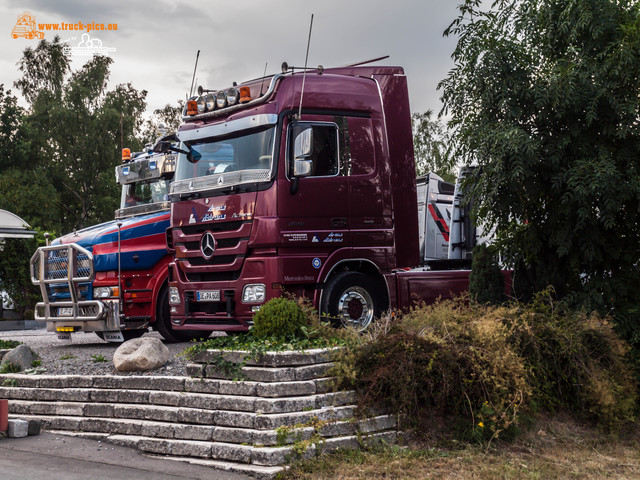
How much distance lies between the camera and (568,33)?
9.73 metres

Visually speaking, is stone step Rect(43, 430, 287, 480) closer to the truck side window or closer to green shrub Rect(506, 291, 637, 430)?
green shrub Rect(506, 291, 637, 430)

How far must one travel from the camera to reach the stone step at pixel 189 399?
22.5 feet

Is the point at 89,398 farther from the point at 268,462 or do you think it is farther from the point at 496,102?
the point at 496,102

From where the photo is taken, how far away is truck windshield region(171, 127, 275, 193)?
984 centimetres

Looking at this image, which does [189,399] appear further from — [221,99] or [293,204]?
[221,99]

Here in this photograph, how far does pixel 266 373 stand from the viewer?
7051mm

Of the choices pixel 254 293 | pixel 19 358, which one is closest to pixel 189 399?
pixel 254 293

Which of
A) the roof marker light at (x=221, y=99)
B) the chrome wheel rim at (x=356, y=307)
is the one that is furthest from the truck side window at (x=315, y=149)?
the chrome wheel rim at (x=356, y=307)

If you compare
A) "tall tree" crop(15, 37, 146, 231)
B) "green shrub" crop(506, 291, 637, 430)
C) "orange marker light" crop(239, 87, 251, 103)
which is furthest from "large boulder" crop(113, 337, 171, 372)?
"tall tree" crop(15, 37, 146, 231)

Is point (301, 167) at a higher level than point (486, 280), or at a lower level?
higher

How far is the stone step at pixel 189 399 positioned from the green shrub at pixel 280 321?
3.43 ft

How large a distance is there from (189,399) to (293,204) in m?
3.20

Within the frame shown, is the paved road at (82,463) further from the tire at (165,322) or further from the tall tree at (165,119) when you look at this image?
the tall tree at (165,119)

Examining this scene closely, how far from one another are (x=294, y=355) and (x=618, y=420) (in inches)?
142
